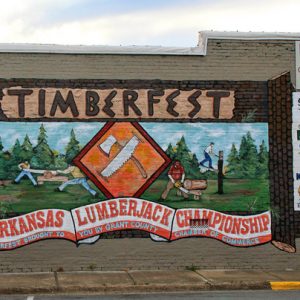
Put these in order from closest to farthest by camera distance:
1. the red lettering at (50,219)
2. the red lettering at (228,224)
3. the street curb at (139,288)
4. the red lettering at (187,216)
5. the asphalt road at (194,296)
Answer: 1. the asphalt road at (194,296)
2. the street curb at (139,288)
3. the red lettering at (50,219)
4. the red lettering at (187,216)
5. the red lettering at (228,224)

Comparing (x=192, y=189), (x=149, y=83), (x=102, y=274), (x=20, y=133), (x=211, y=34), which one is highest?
(x=211, y=34)

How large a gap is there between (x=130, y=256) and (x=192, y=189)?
2.05 metres

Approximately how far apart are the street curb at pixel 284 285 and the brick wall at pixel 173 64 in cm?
476

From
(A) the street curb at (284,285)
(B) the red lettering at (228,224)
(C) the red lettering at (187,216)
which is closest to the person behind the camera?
(A) the street curb at (284,285)

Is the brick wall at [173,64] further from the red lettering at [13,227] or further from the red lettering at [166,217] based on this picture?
the red lettering at [13,227]

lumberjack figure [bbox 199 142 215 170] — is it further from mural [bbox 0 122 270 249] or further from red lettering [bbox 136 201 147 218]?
red lettering [bbox 136 201 147 218]

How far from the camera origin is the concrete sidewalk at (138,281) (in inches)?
486

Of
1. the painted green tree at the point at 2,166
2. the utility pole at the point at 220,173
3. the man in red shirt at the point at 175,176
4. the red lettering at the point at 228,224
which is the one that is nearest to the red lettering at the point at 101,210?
the man in red shirt at the point at 175,176

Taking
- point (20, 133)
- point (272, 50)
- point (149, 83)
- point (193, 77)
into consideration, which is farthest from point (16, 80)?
point (272, 50)

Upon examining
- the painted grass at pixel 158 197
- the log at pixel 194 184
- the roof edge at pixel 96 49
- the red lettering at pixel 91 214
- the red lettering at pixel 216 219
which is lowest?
the red lettering at pixel 216 219

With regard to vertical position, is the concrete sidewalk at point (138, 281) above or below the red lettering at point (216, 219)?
below

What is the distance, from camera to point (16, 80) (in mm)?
14453

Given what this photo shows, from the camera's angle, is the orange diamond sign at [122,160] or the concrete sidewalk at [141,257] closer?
the concrete sidewalk at [141,257]

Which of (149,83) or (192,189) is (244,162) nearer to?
(192,189)
